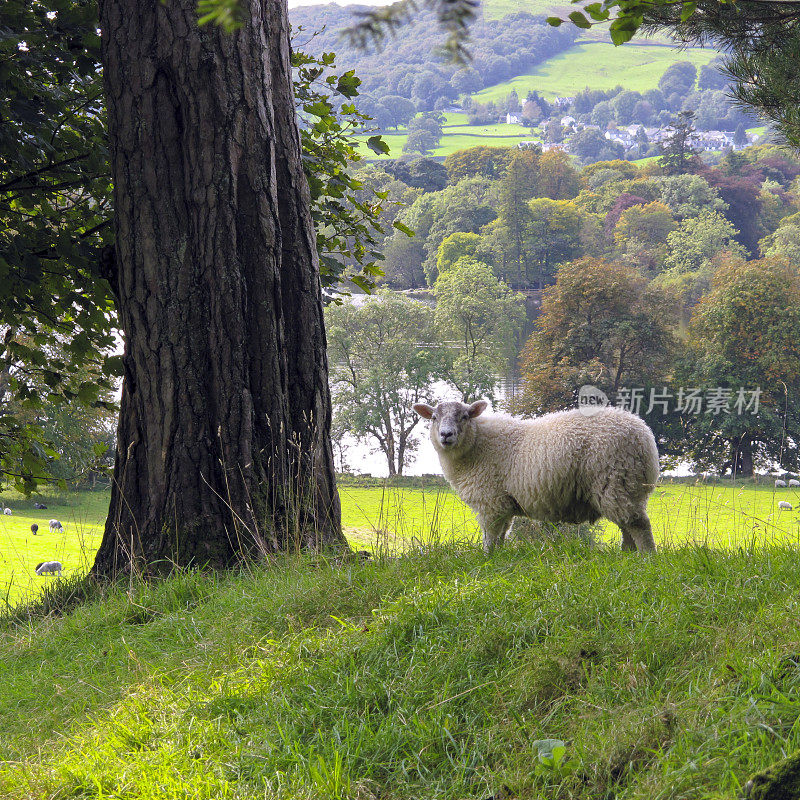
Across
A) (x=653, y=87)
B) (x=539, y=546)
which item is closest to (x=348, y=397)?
(x=539, y=546)

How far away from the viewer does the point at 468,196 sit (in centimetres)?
5538

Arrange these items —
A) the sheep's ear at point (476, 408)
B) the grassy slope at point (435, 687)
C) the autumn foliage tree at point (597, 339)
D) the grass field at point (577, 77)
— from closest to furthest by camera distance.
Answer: the grassy slope at point (435, 687), the sheep's ear at point (476, 408), the autumn foliage tree at point (597, 339), the grass field at point (577, 77)

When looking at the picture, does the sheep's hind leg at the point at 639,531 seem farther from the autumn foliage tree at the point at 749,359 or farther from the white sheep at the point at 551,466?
the autumn foliage tree at the point at 749,359

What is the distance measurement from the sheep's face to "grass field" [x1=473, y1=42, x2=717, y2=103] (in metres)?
96.1

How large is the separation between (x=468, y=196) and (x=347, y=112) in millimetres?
51493

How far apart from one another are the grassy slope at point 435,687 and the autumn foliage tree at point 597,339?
81.7 ft

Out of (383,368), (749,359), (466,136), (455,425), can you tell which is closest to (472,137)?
(466,136)

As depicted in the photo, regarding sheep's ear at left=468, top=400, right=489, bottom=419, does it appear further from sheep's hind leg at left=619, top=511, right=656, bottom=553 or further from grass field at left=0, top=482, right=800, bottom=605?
sheep's hind leg at left=619, top=511, right=656, bottom=553

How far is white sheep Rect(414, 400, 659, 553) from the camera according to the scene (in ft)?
14.4

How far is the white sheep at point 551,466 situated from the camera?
4395 mm

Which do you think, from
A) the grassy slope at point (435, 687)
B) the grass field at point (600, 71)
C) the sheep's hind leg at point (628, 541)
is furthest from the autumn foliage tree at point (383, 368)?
the grass field at point (600, 71)

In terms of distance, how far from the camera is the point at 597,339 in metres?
27.8

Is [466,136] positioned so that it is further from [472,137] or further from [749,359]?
[749,359]

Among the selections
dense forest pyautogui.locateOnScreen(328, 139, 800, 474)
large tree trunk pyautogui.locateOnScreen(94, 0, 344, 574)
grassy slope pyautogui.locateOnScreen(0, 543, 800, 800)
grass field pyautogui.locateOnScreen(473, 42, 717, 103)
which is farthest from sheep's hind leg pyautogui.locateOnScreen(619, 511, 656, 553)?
grass field pyautogui.locateOnScreen(473, 42, 717, 103)
